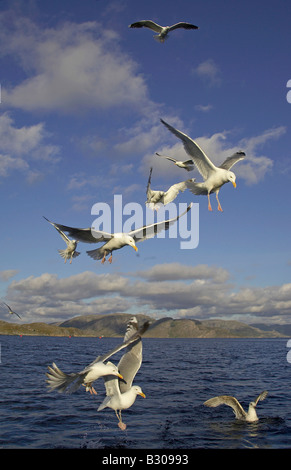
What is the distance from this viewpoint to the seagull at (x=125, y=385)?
33.2 feet

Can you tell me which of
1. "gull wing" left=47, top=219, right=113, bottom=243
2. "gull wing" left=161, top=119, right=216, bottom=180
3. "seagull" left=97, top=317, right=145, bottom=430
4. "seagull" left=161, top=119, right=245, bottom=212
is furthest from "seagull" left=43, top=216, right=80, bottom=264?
"seagull" left=97, top=317, right=145, bottom=430

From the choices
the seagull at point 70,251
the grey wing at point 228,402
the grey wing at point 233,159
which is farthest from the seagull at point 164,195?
the grey wing at point 228,402

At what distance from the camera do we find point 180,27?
14359mm

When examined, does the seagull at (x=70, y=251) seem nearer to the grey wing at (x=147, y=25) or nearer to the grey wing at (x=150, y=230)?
the grey wing at (x=150, y=230)

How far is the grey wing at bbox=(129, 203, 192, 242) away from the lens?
13.0 m

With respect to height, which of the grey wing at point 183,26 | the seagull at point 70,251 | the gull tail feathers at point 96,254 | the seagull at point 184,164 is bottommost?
the gull tail feathers at point 96,254

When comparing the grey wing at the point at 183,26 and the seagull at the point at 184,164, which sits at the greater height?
the grey wing at the point at 183,26

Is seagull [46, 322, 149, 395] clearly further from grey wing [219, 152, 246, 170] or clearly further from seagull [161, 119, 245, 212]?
grey wing [219, 152, 246, 170]

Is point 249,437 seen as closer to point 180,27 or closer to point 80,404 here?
point 80,404

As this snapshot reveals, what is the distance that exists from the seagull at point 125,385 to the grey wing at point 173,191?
708 cm

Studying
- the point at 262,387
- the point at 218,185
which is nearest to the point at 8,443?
the point at 218,185

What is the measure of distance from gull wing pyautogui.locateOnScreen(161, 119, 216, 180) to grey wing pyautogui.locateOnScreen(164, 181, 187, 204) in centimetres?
359

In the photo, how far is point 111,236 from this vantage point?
40.5 ft
